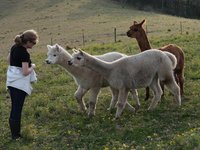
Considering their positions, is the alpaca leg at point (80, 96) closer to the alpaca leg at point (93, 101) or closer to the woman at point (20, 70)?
the alpaca leg at point (93, 101)

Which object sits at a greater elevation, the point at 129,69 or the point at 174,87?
the point at 129,69

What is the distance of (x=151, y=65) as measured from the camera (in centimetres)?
1104

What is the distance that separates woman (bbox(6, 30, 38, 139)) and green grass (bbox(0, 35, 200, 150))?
84 centimetres

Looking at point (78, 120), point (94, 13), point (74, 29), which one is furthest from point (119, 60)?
point (94, 13)

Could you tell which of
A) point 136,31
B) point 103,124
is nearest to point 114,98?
point 103,124

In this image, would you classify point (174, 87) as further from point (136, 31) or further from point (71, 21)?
point (71, 21)

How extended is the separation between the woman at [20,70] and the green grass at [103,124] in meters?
0.84

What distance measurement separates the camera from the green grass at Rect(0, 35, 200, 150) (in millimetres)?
8938

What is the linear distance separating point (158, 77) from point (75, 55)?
222 cm

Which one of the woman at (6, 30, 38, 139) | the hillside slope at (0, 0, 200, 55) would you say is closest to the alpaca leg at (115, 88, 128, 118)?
the woman at (6, 30, 38, 139)

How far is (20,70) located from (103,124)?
2.39 m

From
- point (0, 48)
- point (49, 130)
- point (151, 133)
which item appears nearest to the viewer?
point (151, 133)

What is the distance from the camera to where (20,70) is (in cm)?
966

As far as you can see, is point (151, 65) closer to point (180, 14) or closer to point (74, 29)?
point (74, 29)
